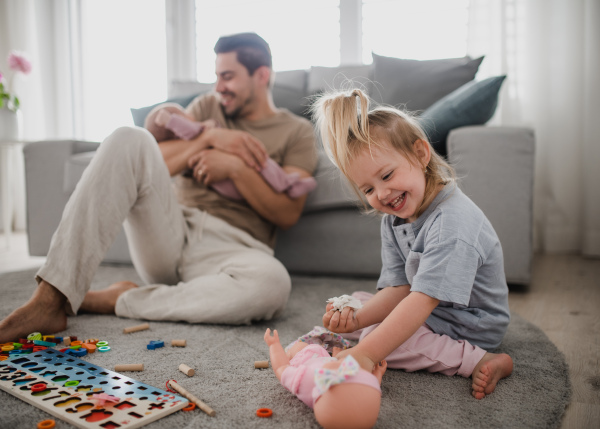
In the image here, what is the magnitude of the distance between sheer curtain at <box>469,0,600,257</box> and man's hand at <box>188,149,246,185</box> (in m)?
1.70

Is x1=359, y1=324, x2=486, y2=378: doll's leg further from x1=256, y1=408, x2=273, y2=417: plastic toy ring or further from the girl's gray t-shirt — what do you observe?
x1=256, y1=408, x2=273, y2=417: plastic toy ring

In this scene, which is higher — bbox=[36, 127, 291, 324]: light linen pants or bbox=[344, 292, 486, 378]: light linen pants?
bbox=[36, 127, 291, 324]: light linen pants

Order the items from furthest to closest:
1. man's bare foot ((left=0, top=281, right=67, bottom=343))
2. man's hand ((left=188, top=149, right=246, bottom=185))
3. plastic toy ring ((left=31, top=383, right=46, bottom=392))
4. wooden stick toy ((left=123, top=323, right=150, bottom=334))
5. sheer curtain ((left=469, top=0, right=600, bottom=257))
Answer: sheer curtain ((left=469, top=0, right=600, bottom=257)), man's hand ((left=188, top=149, right=246, bottom=185)), wooden stick toy ((left=123, top=323, right=150, bottom=334)), man's bare foot ((left=0, top=281, right=67, bottom=343)), plastic toy ring ((left=31, top=383, right=46, bottom=392))

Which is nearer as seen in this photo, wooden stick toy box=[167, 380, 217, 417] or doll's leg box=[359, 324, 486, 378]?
wooden stick toy box=[167, 380, 217, 417]

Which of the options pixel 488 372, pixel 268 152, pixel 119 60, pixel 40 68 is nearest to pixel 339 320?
pixel 488 372

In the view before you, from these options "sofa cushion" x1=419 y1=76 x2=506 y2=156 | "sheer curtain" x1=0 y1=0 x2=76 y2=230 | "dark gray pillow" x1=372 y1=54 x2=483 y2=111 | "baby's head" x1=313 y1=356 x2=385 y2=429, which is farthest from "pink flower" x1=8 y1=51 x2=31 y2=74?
"baby's head" x1=313 y1=356 x2=385 y2=429

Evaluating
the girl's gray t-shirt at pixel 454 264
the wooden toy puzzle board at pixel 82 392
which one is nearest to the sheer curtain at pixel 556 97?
the girl's gray t-shirt at pixel 454 264

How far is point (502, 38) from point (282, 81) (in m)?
1.15

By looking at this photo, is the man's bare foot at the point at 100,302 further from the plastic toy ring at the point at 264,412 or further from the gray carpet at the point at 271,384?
the plastic toy ring at the point at 264,412

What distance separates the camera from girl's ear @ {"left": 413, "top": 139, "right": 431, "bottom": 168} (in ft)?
3.00

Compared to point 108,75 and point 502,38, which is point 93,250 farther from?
point 108,75

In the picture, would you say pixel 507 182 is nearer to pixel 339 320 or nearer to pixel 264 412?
pixel 339 320

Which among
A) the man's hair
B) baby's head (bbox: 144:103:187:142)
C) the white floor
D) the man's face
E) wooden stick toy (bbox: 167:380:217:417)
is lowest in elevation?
the white floor

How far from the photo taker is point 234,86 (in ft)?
5.04
